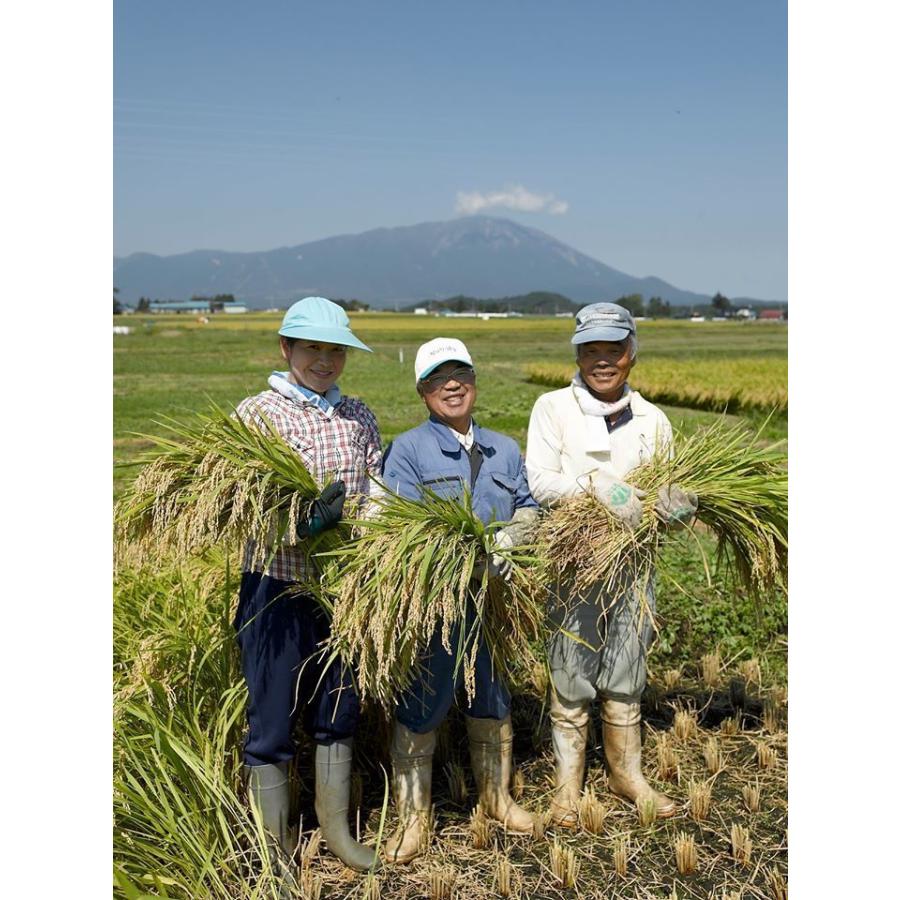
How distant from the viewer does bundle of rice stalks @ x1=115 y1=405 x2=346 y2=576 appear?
2.85m

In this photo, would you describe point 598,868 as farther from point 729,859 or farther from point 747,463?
point 747,463

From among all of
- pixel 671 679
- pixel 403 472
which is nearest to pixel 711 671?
pixel 671 679

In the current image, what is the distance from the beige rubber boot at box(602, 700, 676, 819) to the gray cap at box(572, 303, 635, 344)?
4.84 feet

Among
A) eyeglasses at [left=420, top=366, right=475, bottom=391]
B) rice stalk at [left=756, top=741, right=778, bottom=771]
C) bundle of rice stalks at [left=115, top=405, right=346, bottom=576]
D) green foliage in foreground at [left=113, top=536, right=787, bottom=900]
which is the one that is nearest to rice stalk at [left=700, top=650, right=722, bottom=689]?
green foliage in foreground at [left=113, top=536, right=787, bottom=900]

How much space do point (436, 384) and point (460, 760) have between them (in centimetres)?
176

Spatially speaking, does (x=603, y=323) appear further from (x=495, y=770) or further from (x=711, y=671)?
(x=711, y=671)

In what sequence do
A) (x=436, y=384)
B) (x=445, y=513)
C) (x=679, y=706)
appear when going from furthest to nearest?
(x=679, y=706), (x=436, y=384), (x=445, y=513)

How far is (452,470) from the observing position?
309cm

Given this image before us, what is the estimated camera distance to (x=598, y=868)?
318 centimetres

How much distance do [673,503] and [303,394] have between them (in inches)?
53.9

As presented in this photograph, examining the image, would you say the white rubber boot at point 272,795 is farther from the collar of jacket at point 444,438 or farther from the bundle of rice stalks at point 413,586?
the collar of jacket at point 444,438

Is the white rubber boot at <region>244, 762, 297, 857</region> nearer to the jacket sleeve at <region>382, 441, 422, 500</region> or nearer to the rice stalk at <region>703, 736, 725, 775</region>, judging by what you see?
the jacket sleeve at <region>382, 441, 422, 500</region>

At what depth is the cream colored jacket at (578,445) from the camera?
3250mm
